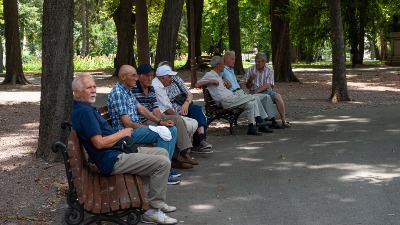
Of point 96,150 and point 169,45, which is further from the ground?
point 169,45

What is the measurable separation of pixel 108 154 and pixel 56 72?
3.36 metres

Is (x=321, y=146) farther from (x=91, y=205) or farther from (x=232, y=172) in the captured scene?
(x=91, y=205)

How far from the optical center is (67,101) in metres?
9.44

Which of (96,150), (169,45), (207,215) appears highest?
(169,45)

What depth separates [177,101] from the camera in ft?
34.8

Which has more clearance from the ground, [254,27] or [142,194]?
[254,27]

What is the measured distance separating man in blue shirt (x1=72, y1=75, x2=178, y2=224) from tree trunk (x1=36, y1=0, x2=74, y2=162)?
3.02 metres

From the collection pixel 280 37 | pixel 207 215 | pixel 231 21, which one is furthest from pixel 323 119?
pixel 231 21

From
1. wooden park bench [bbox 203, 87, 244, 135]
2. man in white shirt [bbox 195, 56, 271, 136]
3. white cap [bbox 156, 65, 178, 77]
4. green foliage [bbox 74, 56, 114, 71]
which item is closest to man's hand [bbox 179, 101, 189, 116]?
white cap [bbox 156, 65, 178, 77]

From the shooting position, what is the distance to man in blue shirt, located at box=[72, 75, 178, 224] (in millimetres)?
6176

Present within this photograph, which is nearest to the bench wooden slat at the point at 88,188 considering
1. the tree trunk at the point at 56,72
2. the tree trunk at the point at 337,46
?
the tree trunk at the point at 56,72

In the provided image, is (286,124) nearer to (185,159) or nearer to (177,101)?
(177,101)

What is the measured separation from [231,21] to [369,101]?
1236 cm

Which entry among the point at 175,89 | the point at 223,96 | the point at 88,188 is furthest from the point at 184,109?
the point at 88,188
